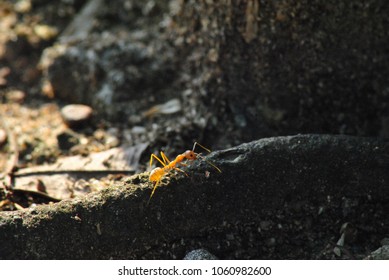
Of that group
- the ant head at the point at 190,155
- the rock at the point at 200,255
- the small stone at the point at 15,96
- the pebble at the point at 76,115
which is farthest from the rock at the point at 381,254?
the small stone at the point at 15,96

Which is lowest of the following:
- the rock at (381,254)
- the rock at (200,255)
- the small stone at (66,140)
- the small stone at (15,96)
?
the rock at (381,254)

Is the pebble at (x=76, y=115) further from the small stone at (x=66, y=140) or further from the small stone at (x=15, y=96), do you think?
the small stone at (x=15, y=96)

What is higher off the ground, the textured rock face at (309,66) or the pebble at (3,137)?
the textured rock face at (309,66)

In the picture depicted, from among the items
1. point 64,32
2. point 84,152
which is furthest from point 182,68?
point 64,32

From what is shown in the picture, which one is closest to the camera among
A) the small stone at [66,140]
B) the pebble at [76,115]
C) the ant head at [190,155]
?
the ant head at [190,155]

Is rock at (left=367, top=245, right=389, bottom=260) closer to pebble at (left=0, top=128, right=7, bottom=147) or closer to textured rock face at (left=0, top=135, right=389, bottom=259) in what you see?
textured rock face at (left=0, top=135, right=389, bottom=259)
